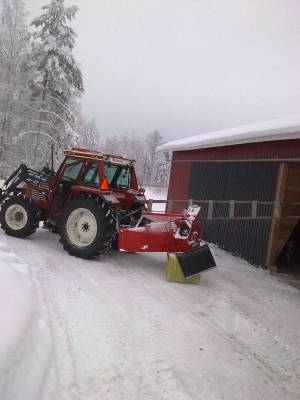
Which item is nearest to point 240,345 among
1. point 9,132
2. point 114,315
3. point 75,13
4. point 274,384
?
point 274,384

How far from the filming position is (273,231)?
9227mm

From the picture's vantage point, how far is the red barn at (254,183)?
361 inches

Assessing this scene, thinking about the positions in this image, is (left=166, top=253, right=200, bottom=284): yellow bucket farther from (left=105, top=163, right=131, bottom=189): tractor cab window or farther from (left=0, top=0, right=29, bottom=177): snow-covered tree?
(left=0, top=0, right=29, bottom=177): snow-covered tree

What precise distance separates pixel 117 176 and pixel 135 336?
15.4ft

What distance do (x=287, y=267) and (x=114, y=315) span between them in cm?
682

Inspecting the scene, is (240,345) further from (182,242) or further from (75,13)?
(75,13)

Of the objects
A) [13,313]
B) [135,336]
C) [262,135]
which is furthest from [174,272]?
[262,135]

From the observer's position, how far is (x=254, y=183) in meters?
9.91

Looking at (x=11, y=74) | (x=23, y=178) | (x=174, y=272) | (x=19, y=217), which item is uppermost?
(x=11, y=74)

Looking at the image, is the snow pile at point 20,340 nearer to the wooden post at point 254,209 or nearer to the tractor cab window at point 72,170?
the tractor cab window at point 72,170

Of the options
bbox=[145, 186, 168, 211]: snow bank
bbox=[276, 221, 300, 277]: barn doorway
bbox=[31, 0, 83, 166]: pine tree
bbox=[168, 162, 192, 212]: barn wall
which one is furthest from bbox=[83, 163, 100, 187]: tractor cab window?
bbox=[31, 0, 83, 166]: pine tree

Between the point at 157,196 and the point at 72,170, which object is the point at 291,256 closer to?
the point at 72,170

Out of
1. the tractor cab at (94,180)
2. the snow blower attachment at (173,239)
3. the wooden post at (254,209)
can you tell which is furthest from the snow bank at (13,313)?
the wooden post at (254,209)

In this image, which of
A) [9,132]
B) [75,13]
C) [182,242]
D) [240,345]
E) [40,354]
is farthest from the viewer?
[9,132]
